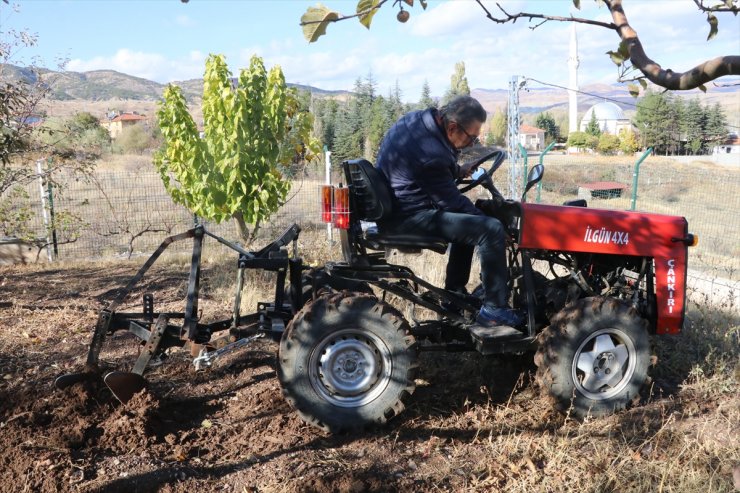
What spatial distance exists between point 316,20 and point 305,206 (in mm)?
14787

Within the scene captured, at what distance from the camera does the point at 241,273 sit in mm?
4355

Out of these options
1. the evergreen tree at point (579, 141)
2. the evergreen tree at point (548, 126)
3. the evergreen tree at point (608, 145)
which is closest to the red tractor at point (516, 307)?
the evergreen tree at point (608, 145)

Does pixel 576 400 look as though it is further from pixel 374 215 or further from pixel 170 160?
pixel 170 160

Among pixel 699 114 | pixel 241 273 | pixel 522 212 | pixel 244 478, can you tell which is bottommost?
pixel 244 478

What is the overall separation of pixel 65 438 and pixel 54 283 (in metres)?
5.65

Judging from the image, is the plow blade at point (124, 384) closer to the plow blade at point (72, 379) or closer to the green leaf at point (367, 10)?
the plow blade at point (72, 379)

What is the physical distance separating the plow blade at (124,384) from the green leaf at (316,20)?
274 cm

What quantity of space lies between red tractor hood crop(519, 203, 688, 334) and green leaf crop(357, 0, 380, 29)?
96.2 inches

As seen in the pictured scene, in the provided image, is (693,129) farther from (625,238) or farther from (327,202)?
(327,202)

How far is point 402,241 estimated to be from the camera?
14.3ft

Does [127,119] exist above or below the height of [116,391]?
above

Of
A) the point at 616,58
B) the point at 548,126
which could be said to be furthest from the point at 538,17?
the point at 548,126

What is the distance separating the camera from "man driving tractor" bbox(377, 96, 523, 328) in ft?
14.0

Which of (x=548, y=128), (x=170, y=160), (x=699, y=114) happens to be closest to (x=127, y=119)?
(x=548, y=128)
